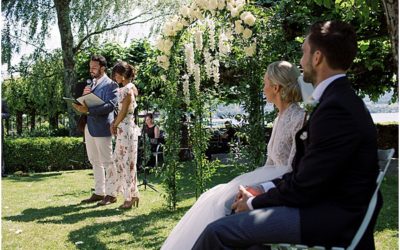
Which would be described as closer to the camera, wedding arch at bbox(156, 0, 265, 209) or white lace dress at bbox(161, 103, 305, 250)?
white lace dress at bbox(161, 103, 305, 250)

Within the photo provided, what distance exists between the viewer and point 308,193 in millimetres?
2254

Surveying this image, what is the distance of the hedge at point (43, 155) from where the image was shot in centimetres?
1433

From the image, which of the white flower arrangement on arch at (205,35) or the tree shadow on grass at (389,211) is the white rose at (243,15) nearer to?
the white flower arrangement on arch at (205,35)

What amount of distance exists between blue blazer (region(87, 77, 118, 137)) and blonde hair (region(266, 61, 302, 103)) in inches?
148

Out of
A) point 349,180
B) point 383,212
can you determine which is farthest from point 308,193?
point 383,212

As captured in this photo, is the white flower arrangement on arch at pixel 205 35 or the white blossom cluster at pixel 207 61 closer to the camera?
the white flower arrangement on arch at pixel 205 35

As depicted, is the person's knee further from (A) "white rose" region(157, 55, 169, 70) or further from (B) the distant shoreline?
(A) "white rose" region(157, 55, 169, 70)

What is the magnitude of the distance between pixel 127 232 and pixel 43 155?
976cm

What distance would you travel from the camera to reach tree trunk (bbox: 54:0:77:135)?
17.6 m

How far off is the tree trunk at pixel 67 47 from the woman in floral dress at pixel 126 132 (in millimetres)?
11082

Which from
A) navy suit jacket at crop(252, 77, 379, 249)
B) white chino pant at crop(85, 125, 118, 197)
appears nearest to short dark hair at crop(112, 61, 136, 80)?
white chino pant at crop(85, 125, 118, 197)

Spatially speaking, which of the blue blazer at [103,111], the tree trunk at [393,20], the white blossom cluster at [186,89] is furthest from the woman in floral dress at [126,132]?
the tree trunk at [393,20]

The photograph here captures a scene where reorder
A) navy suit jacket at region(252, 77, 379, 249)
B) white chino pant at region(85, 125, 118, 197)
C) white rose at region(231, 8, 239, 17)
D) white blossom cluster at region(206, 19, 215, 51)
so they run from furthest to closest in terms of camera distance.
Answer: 1. white chino pant at region(85, 125, 118, 197)
2. white blossom cluster at region(206, 19, 215, 51)
3. white rose at region(231, 8, 239, 17)
4. navy suit jacket at region(252, 77, 379, 249)

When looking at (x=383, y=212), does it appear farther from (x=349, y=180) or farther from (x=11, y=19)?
(x=11, y=19)
